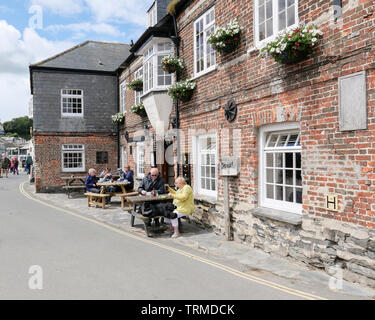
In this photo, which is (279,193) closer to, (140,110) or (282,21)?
(282,21)

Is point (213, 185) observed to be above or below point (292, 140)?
below

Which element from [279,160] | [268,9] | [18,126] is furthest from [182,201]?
[18,126]

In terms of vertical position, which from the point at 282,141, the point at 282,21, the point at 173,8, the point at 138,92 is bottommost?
the point at 282,141

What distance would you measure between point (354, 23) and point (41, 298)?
5845mm

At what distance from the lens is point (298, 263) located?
603 cm

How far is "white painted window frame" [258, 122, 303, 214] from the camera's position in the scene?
254 inches

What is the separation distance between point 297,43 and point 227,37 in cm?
257

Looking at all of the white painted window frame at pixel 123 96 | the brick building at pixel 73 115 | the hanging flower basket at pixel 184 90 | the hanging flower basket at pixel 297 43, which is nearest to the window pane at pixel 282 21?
the hanging flower basket at pixel 297 43

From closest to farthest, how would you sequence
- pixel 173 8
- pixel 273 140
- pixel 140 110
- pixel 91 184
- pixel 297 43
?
pixel 297 43 < pixel 273 140 < pixel 173 8 < pixel 91 184 < pixel 140 110

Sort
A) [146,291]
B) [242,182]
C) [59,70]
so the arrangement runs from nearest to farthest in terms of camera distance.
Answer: [146,291] → [242,182] → [59,70]

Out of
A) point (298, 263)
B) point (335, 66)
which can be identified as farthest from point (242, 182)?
point (335, 66)

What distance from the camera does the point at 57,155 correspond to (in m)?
19.3

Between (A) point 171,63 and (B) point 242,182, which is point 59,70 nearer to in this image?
(A) point 171,63

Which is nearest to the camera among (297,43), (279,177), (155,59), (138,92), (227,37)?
(297,43)
